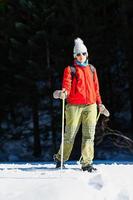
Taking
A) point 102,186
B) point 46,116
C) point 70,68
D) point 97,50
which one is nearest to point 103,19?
point 97,50

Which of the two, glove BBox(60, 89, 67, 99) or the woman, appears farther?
the woman

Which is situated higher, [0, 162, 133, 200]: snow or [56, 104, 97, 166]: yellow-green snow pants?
[56, 104, 97, 166]: yellow-green snow pants

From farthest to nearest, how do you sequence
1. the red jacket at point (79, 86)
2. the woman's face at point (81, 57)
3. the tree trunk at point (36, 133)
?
the tree trunk at point (36, 133)
the woman's face at point (81, 57)
the red jacket at point (79, 86)

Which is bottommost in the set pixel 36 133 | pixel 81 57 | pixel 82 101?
pixel 36 133

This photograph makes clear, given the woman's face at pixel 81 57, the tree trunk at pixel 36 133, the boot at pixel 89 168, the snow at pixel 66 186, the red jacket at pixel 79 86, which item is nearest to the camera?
the snow at pixel 66 186

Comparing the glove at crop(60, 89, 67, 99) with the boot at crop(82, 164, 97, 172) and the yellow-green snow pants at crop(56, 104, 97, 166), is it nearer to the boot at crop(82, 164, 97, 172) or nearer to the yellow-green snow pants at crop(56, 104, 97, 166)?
the yellow-green snow pants at crop(56, 104, 97, 166)

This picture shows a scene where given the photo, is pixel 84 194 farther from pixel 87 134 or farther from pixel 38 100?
pixel 38 100

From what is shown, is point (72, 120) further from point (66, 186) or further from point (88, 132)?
point (66, 186)

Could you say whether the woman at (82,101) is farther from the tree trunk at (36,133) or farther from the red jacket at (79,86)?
the tree trunk at (36,133)

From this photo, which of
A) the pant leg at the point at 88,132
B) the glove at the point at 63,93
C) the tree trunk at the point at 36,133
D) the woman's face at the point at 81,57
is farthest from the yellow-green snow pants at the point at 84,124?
the tree trunk at the point at 36,133

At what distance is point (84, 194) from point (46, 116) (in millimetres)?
23034

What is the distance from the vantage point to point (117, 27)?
926 inches

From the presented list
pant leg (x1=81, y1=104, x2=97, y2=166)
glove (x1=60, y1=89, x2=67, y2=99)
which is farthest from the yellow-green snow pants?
glove (x1=60, y1=89, x2=67, y2=99)

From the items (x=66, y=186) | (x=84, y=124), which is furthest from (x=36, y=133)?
(x=66, y=186)
